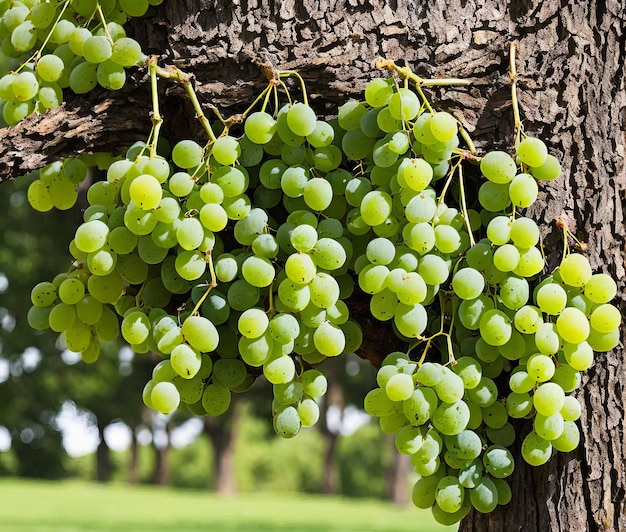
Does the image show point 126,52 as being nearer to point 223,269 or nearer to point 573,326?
point 223,269

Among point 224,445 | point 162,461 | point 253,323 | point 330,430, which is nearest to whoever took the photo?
point 253,323

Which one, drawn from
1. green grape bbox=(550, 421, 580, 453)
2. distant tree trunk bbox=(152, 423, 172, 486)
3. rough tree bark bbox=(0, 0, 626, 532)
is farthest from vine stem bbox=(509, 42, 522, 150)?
distant tree trunk bbox=(152, 423, 172, 486)

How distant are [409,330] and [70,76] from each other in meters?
0.76

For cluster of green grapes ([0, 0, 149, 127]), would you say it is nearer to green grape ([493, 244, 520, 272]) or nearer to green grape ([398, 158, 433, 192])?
green grape ([398, 158, 433, 192])

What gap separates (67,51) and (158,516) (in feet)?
24.1

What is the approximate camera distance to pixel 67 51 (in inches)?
54.3

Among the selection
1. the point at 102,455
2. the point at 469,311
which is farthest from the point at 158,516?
the point at 102,455

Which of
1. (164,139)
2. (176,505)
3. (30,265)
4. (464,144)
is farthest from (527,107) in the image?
(30,265)

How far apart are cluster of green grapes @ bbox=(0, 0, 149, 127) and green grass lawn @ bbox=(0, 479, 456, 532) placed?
5.31 m

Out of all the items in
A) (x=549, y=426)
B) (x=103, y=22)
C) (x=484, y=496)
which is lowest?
(x=484, y=496)

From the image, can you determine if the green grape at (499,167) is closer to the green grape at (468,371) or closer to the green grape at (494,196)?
the green grape at (494,196)

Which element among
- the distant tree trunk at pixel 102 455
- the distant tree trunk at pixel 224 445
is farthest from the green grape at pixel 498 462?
the distant tree trunk at pixel 102 455

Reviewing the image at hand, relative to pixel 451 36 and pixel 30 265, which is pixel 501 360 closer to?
pixel 451 36

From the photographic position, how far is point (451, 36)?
1.30m
